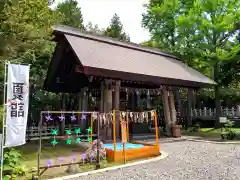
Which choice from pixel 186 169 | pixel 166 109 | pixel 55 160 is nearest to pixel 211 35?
pixel 166 109

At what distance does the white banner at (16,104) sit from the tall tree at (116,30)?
24.3 metres

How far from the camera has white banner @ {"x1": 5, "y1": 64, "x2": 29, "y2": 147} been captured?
4.69m

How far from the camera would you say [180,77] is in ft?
38.0

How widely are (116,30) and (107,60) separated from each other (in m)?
21.5

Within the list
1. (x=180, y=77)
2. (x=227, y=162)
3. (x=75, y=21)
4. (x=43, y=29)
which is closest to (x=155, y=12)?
(x=75, y=21)

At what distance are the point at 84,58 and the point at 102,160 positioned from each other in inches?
154

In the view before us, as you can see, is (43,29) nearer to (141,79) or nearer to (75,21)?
(141,79)

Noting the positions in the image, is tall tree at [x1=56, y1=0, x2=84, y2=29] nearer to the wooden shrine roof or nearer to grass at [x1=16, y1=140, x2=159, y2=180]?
the wooden shrine roof

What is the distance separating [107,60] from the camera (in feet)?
32.2

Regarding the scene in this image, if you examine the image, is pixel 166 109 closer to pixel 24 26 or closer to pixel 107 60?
pixel 107 60

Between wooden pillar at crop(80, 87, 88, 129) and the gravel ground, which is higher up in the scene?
wooden pillar at crop(80, 87, 88, 129)

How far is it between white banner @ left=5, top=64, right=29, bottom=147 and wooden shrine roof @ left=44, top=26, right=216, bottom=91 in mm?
3325

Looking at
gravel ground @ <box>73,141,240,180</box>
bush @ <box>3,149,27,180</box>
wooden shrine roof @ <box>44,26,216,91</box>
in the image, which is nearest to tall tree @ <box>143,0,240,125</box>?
wooden shrine roof @ <box>44,26,216,91</box>

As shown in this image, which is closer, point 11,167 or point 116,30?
point 11,167
